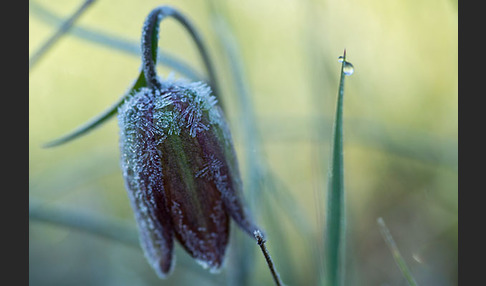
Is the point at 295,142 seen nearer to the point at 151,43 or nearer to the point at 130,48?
the point at 130,48

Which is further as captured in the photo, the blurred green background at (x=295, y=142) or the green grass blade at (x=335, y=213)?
the blurred green background at (x=295, y=142)

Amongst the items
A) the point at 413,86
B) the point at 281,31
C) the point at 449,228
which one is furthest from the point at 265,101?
the point at 449,228

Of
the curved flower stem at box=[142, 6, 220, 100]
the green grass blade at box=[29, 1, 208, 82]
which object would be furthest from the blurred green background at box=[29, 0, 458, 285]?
the curved flower stem at box=[142, 6, 220, 100]

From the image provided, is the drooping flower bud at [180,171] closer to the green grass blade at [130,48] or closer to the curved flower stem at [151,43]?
the curved flower stem at [151,43]

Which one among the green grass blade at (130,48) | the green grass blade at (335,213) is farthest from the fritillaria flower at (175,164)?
the green grass blade at (130,48)

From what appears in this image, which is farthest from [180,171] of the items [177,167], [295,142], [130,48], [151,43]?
[295,142]

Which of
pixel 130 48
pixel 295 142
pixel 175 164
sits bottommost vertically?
pixel 295 142
